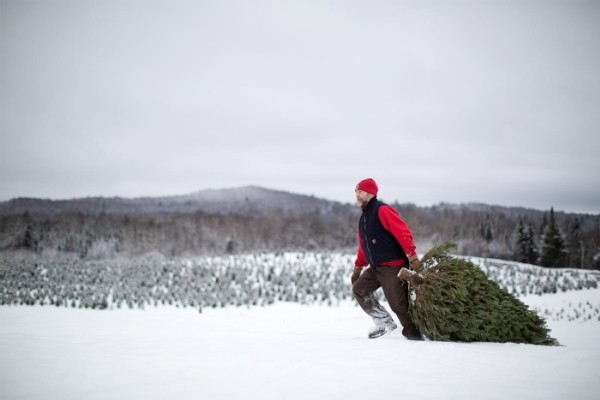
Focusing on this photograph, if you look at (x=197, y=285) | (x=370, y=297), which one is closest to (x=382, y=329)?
(x=370, y=297)

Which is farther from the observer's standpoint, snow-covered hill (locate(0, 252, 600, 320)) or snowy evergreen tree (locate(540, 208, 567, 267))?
snowy evergreen tree (locate(540, 208, 567, 267))

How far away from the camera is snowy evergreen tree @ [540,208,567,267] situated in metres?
26.3

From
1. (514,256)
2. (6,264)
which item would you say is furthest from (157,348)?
(514,256)

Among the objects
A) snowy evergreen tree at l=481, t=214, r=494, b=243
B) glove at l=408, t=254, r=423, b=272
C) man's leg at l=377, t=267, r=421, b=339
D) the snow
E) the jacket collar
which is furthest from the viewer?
snowy evergreen tree at l=481, t=214, r=494, b=243

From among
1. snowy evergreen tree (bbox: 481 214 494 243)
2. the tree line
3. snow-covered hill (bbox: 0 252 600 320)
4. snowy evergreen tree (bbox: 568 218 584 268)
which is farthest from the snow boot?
snowy evergreen tree (bbox: 481 214 494 243)

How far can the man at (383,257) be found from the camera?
490 centimetres

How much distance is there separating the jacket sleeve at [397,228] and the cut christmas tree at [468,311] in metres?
0.32

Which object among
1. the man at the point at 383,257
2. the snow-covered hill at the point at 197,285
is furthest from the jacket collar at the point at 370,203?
the snow-covered hill at the point at 197,285

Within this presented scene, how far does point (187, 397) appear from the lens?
2.75 m

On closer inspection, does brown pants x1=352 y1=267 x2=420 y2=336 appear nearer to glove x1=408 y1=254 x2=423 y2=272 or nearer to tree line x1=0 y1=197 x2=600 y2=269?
glove x1=408 y1=254 x2=423 y2=272

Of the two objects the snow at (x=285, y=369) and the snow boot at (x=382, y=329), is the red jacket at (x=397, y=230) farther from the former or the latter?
the snow at (x=285, y=369)

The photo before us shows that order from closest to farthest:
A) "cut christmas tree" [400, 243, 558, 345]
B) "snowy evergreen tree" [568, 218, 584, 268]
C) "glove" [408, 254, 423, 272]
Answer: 1. "cut christmas tree" [400, 243, 558, 345]
2. "glove" [408, 254, 423, 272]
3. "snowy evergreen tree" [568, 218, 584, 268]

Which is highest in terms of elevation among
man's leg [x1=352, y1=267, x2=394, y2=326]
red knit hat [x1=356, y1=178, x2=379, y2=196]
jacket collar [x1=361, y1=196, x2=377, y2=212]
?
red knit hat [x1=356, y1=178, x2=379, y2=196]

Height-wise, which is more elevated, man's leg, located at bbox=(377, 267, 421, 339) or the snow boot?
man's leg, located at bbox=(377, 267, 421, 339)
